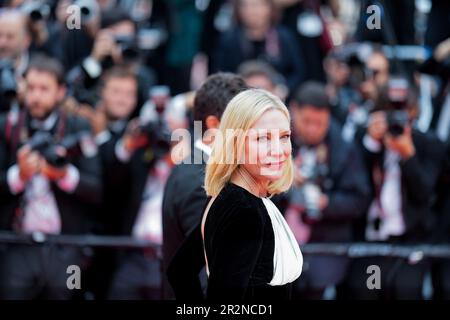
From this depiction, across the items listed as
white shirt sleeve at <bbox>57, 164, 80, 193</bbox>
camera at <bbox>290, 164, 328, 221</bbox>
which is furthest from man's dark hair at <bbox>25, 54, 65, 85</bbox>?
camera at <bbox>290, 164, 328, 221</bbox>

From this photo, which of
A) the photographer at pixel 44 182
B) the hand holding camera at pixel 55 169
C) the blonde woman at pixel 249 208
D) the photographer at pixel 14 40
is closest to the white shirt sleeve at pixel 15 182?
the photographer at pixel 44 182

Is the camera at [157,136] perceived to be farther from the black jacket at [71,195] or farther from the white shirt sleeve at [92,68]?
the white shirt sleeve at [92,68]

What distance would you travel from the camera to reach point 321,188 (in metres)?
6.89

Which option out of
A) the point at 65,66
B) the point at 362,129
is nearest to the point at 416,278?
the point at 362,129

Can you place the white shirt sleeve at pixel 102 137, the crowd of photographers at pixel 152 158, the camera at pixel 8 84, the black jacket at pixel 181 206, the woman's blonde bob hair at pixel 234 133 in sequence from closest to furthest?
the woman's blonde bob hair at pixel 234 133 < the black jacket at pixel 181 206 < the crowd of photographers at pixel 152 158 < the camera at pixel 8 84 < the white shirt sleeve at pixel 102 137

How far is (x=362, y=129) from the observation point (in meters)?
7.13

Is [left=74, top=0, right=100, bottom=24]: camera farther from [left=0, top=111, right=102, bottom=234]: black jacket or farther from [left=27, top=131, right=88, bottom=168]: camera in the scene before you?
[left=27, top=131, right=88, bottom=168]: camera

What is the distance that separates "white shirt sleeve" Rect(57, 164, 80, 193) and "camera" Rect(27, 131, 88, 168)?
0.07 meters

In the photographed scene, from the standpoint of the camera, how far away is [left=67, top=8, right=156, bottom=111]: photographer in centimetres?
708

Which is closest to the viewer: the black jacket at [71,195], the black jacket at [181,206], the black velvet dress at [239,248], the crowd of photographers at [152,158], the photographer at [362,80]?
the black velvet dress at [239,248]

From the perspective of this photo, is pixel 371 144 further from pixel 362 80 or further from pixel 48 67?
pixel 48 67

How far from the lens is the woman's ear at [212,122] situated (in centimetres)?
438

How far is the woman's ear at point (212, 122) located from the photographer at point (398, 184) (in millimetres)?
2397
